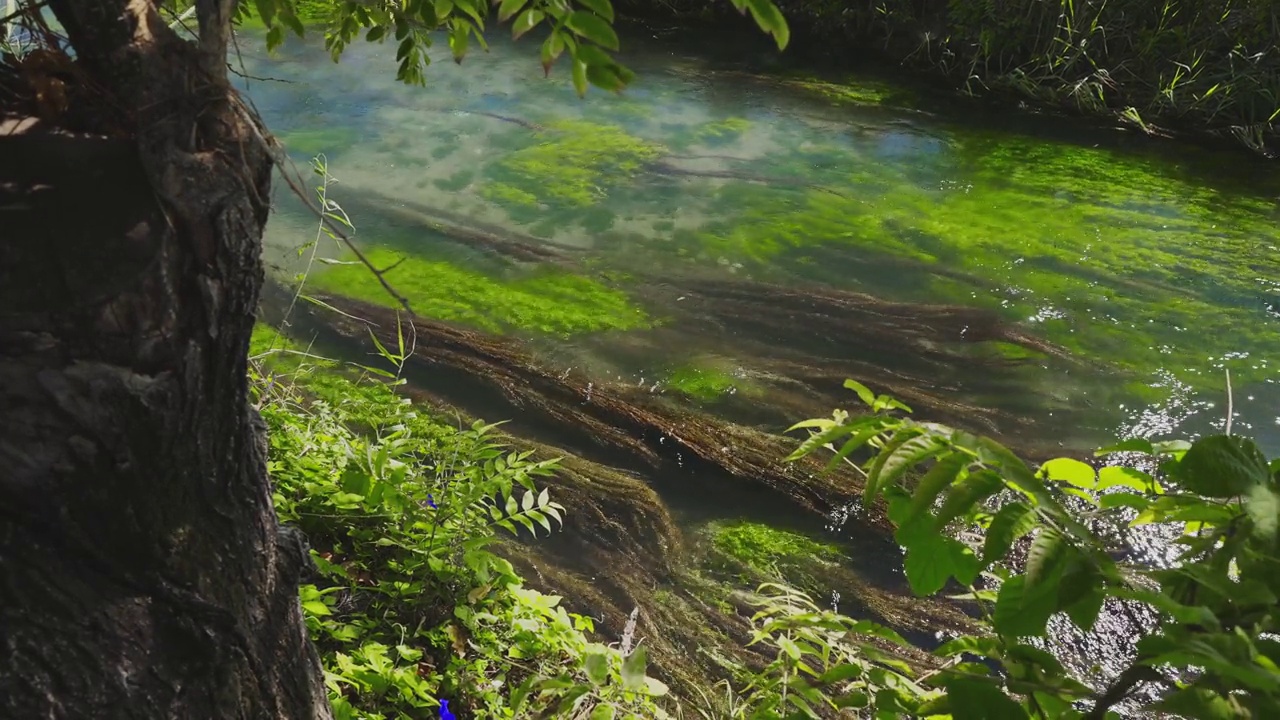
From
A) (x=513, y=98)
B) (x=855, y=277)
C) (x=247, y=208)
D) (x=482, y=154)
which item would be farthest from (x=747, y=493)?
(x=513, y=98)

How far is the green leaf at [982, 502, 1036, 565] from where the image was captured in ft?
2.31

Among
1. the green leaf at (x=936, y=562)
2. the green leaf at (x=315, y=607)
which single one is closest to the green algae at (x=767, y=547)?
the green leaf at (x=315, y=607)

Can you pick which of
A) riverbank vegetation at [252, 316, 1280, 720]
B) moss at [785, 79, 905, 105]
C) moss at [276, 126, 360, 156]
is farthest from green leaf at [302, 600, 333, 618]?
moss at [785, 79, 905, 105]

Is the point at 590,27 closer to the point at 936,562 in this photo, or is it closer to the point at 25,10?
the point at 25,10

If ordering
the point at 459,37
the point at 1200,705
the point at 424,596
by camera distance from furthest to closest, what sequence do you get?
the point at 424,596
the point at 459,37
the point at 1200,705

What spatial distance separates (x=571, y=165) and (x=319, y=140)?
129 centimetres

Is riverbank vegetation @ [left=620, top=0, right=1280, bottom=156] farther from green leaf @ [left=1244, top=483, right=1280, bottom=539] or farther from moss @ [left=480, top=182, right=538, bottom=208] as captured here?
green leaf @ [left=1244, top=483, right=1280, bottom=539]

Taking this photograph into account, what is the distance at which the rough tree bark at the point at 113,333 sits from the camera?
71 centimetres

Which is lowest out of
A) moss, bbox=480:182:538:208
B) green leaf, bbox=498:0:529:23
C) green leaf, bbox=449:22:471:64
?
moss, bbox=480:182:538:208

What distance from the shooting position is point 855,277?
146 inches

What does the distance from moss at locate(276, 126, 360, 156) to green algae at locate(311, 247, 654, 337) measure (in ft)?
3.80

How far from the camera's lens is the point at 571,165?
458 cm

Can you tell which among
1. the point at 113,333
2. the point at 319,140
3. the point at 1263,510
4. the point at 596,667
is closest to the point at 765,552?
the point at 596,667

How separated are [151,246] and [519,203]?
11.4 ft
